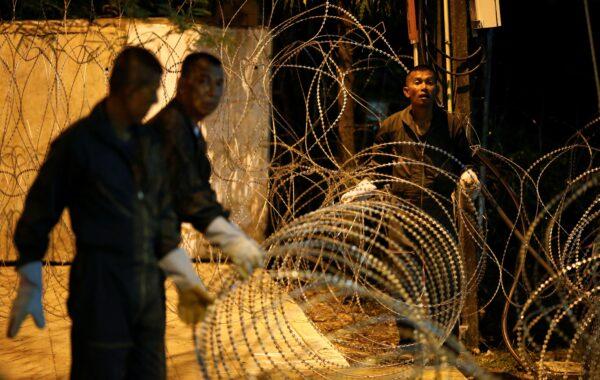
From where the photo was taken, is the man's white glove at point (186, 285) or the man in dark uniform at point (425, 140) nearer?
the man's white glove at point (186, 285)

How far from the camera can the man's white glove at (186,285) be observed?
11.2ft

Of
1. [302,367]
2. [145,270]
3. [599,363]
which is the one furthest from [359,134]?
[145,270]

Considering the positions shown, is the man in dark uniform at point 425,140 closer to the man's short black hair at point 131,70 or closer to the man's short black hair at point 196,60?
the man's short black hair at point 196,60

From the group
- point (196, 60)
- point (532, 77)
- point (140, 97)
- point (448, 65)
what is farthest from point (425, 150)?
point (532, 77)

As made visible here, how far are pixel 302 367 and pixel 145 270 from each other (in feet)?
8.54

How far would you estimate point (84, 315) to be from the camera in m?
3.20

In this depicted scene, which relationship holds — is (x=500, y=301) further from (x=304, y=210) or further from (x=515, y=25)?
(x=515, y=25)

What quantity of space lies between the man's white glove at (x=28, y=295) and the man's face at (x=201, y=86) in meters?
0.96

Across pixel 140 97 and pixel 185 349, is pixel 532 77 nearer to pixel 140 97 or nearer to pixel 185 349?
pixel 185 349

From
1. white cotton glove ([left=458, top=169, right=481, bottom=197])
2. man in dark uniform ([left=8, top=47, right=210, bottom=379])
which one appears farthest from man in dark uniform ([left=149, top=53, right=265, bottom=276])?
white cotton glove ([left=458, top=169, right=481, bottom=197])

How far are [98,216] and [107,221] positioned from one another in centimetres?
4

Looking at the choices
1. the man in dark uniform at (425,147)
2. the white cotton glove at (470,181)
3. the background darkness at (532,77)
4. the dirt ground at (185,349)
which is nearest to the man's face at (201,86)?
the dirt ground at (185,349)

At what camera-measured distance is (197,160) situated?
365 cm

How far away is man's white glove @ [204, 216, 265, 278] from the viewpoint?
3.56 meters
